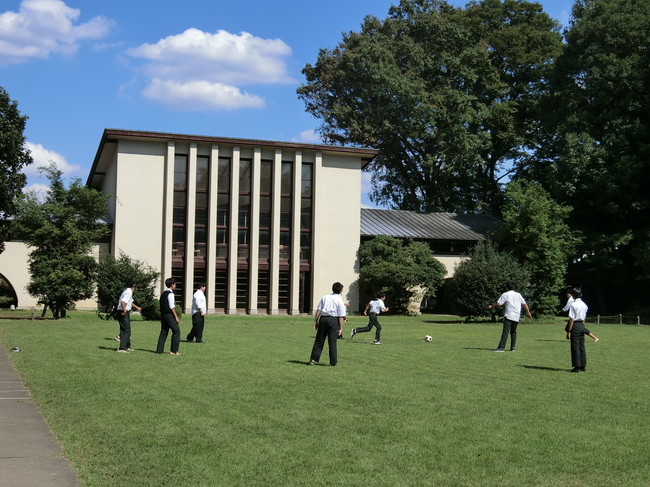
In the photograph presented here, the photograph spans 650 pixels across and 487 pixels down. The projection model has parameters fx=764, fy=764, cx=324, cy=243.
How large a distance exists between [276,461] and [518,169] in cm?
5536

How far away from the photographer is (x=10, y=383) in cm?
1245

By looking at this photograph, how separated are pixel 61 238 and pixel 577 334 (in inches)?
1125

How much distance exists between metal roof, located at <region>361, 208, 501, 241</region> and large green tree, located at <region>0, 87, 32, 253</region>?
2316cm

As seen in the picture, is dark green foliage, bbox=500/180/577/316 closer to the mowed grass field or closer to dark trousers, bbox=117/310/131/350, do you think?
the mowed grass field

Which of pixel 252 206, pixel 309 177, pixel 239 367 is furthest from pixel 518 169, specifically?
pixel 239 367

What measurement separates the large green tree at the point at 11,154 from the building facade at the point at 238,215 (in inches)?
345

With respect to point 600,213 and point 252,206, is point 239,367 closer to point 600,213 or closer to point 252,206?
point 252,206

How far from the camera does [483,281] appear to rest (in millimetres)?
39906

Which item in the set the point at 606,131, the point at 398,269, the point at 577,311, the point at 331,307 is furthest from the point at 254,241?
the point at 577,311

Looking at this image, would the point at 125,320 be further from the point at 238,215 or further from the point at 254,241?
the point at 238,215

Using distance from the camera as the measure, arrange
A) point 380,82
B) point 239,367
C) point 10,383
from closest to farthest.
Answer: point 10,383 → point 239,367 → point 380,82

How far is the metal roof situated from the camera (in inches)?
2084

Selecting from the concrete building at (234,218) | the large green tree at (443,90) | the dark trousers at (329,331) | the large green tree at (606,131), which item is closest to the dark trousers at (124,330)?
the dark trousers at (329,331)

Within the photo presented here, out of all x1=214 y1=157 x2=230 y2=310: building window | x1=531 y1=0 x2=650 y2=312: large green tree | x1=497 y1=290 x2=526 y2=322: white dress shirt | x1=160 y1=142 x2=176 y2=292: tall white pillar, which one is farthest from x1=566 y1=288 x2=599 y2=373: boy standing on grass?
x1=160 y1=142 x2=176 y2=292: tall white pillar
